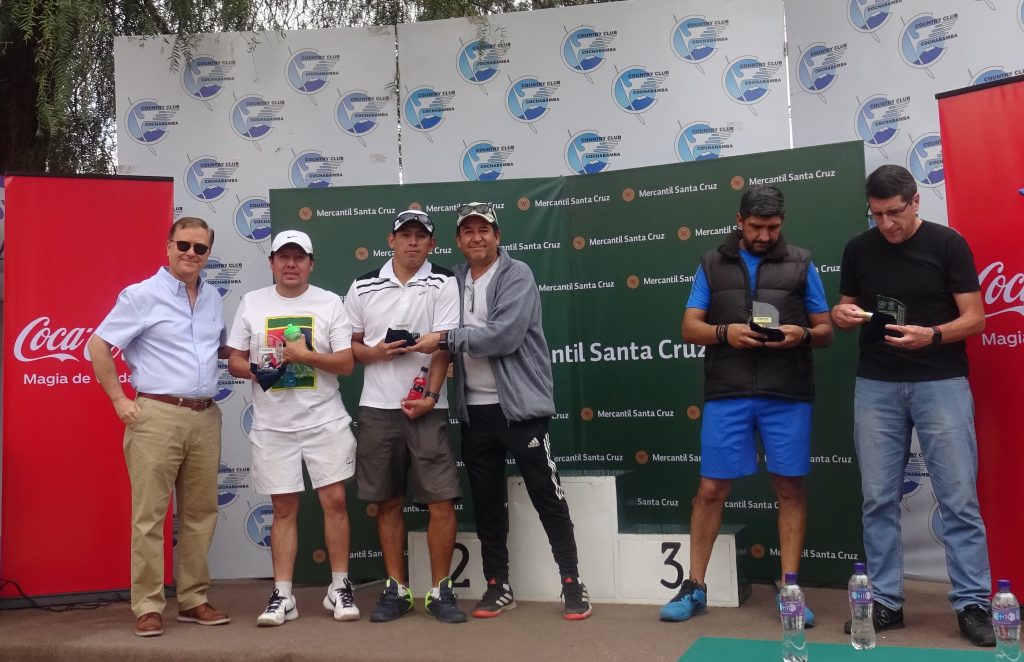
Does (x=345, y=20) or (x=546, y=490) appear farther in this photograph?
(x=345, y=20)

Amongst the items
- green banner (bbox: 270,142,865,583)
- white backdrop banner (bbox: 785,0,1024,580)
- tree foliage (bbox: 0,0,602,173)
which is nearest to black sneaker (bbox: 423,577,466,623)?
green banner (bbox: 270,142,865,583)

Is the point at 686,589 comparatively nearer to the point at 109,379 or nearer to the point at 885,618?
the point at 885,618

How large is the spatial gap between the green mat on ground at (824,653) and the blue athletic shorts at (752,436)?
30.1 inches

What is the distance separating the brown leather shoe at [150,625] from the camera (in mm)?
3846

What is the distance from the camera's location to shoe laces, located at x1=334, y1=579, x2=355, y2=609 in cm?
404

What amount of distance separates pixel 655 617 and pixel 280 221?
275 cm

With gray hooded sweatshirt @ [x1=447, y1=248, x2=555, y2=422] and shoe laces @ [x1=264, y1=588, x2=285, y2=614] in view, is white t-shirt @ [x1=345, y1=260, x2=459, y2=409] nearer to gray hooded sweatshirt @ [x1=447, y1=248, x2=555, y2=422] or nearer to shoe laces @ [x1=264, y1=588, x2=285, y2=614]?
gray hooded sweatshirt @ [x1=447, y1=248, x2=555, y2=422]

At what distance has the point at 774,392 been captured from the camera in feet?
12.1

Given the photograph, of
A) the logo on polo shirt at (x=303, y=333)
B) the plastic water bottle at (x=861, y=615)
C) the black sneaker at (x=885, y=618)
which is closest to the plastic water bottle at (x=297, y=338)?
the logo on polo shirt at (x=303, y=333)

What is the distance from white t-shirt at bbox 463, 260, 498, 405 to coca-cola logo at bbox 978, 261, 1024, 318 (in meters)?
1.98

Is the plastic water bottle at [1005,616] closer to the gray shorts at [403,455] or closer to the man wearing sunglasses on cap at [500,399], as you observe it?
the man wearing sunglasses on cap at [500,399]

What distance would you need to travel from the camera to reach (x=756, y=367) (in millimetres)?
3734

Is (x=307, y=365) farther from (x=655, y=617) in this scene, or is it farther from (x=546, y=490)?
(x=655, y=617)

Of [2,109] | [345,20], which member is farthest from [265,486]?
[2,109]
